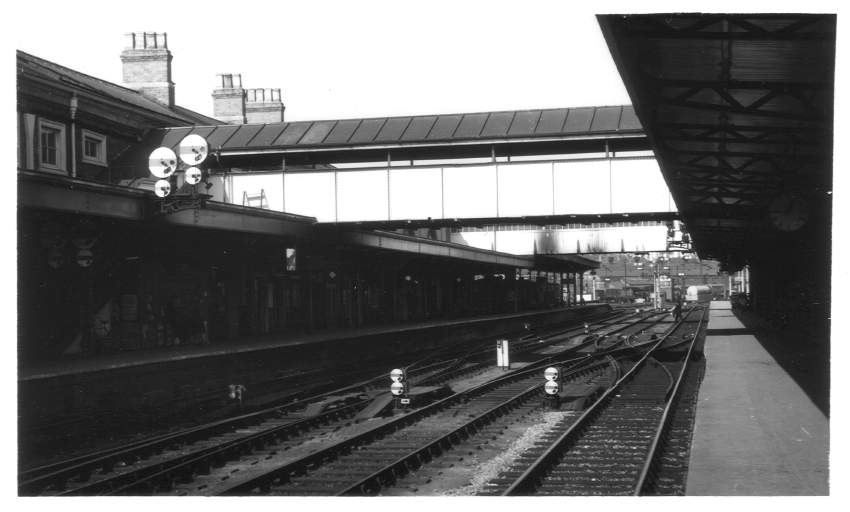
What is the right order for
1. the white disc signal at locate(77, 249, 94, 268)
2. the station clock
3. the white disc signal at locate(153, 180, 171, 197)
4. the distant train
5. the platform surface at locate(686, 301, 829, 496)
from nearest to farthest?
1. the platform surface at locate(686, 301, 829, 496)
2. the station clock
3. the white disc signal at locate(153, 180, 171, 197)
4. the white disc signal at locate(77, 249, 94, 268)
5. the distant train

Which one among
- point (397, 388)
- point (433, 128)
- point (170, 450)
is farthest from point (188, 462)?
point (433, 128)

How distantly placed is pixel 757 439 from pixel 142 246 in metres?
16.7

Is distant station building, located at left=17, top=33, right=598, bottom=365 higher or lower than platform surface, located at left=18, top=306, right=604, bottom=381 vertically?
higher

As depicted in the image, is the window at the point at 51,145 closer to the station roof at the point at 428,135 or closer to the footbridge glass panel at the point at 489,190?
the station roof at the point at 428,135

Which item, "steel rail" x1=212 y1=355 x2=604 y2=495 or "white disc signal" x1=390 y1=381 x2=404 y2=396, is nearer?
"steel rail" x1=212 y1=355 x2=604 y2=495

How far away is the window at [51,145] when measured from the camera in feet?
79.2

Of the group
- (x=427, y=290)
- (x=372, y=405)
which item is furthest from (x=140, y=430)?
(x=427, y=290)

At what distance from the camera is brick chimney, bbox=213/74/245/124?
3941 cm

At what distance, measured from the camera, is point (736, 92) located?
1284cm

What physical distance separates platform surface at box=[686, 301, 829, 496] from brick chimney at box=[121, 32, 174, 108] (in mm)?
22688

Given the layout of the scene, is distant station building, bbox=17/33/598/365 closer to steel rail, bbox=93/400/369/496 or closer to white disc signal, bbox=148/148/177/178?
white disc signal, bbox=148/148/177/178

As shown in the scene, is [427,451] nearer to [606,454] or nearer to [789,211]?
[606,454]

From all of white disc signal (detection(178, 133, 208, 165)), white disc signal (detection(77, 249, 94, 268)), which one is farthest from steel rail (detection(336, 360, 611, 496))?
white disc signal (detection(77, 249, 94, 268))

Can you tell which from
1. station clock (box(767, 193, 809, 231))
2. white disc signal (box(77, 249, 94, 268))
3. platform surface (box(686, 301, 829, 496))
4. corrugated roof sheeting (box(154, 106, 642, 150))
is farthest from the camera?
corrugated roof sheeting (box(154, 106, 642, 150))
